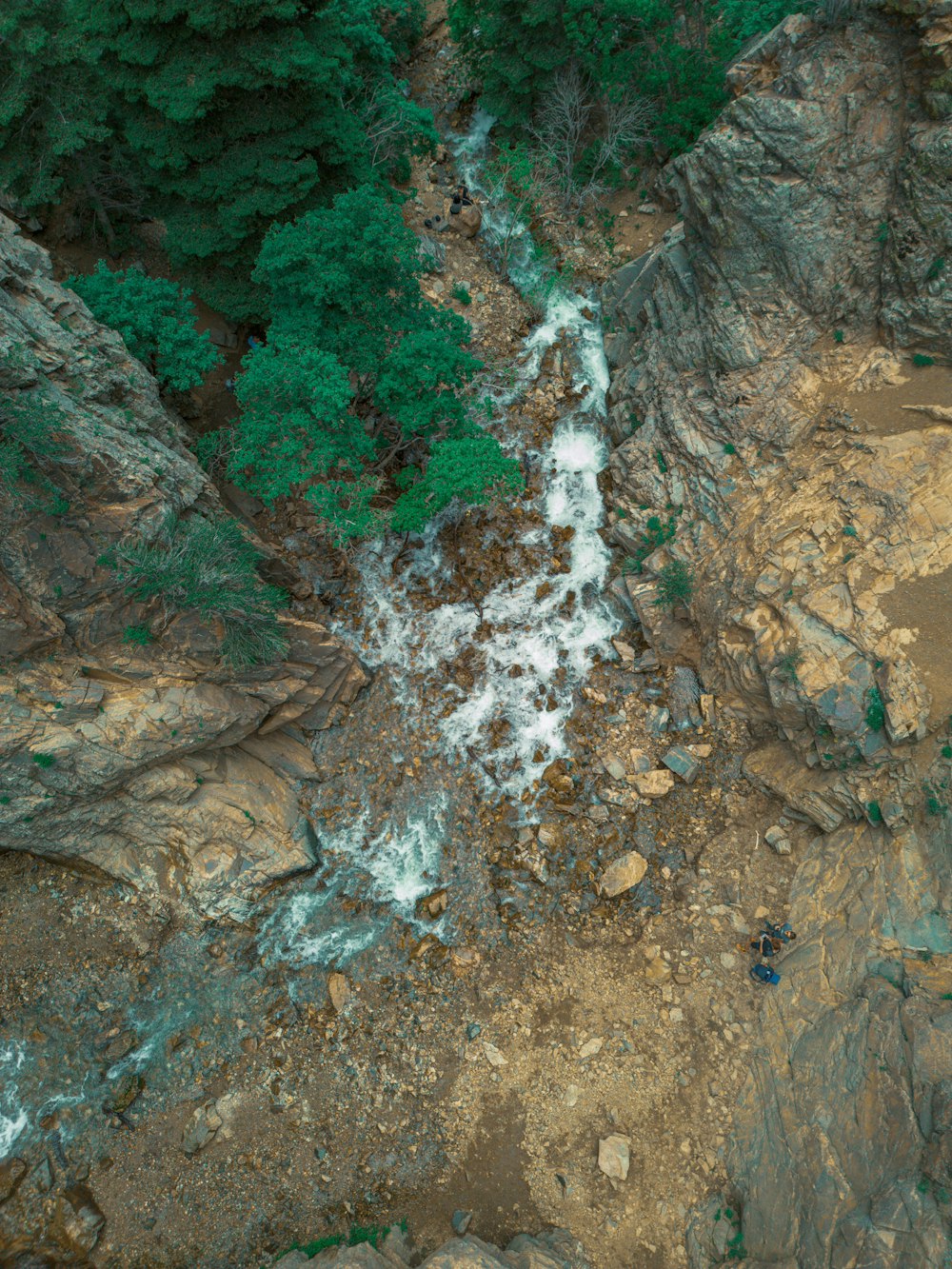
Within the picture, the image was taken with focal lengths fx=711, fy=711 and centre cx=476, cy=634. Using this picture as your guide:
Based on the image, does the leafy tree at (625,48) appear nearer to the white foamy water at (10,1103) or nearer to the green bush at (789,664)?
the green bush at (789,664)

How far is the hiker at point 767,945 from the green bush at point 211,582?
417 inches

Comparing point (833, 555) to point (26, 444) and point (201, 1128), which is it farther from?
point (201, 1128)

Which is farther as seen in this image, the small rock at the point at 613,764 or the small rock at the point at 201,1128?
the small rock at the point at 613,764

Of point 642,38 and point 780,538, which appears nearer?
point 780,538

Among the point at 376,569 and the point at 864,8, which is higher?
the point at 864,8

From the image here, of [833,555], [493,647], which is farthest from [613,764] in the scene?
[833,555]

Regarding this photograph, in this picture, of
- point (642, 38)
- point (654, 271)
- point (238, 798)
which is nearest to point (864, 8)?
point (654, 271)

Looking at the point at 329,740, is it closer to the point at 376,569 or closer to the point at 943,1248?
the point at 376,569

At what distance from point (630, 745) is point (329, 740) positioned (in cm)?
661

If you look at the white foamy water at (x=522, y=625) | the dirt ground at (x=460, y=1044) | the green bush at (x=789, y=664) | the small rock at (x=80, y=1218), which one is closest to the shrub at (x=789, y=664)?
the green bush at (x=789, y=664)

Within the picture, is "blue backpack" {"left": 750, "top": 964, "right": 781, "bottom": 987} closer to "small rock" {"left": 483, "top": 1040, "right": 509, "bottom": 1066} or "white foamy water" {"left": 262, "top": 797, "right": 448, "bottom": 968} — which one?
"small rock" {"left": 483, "top": 1040, "right": 509, "bottom": 1066}

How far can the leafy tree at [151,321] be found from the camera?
47.9ft

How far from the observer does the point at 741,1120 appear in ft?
38.5

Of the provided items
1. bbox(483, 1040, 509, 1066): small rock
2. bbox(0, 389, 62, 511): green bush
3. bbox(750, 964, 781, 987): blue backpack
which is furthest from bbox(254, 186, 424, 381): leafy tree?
bbox(750, 964, 781, 987): blue backpack
